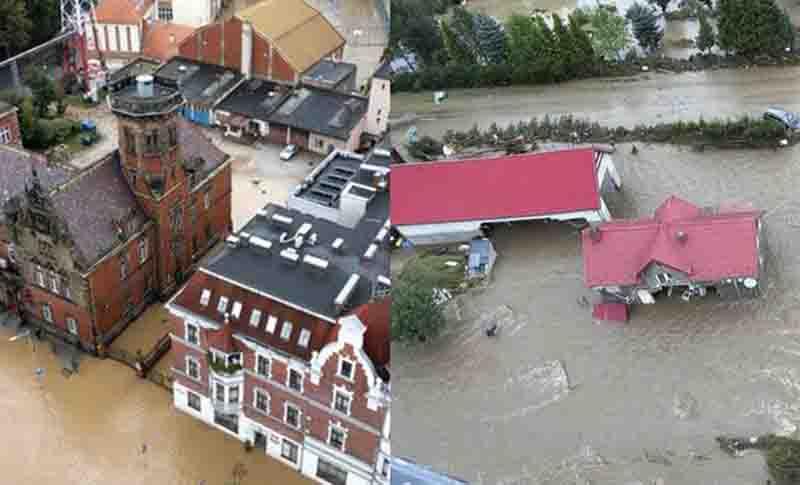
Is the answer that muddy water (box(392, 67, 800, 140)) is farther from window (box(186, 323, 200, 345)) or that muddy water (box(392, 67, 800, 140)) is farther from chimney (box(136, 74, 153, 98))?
window (box(186, 323, 200, 345))

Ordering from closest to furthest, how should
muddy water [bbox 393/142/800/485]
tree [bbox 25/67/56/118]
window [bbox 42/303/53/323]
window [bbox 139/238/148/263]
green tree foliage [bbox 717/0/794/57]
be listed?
1. muddy water [bbox 393/142/800/485]
2. window [bbox 42/303/53/323]
3. window [bbox 139/238/148/263]
4. green tree foliage [bbox 717/0/794/57]
5. tree [bbox 25/67/56/118]

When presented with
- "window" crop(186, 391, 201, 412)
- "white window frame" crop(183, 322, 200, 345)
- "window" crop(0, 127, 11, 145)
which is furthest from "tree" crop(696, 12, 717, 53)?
"window" crop(0, 127, 11, 145)

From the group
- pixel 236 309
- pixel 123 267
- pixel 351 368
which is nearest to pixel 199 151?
pixel 123 267

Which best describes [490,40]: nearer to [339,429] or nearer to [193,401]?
[193,401]

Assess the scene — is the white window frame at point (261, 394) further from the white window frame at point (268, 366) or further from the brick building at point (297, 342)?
the white window frame at point (268, 366)

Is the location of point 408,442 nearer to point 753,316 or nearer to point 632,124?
point 753,316

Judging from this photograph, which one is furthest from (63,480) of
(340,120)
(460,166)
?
(340,120)
